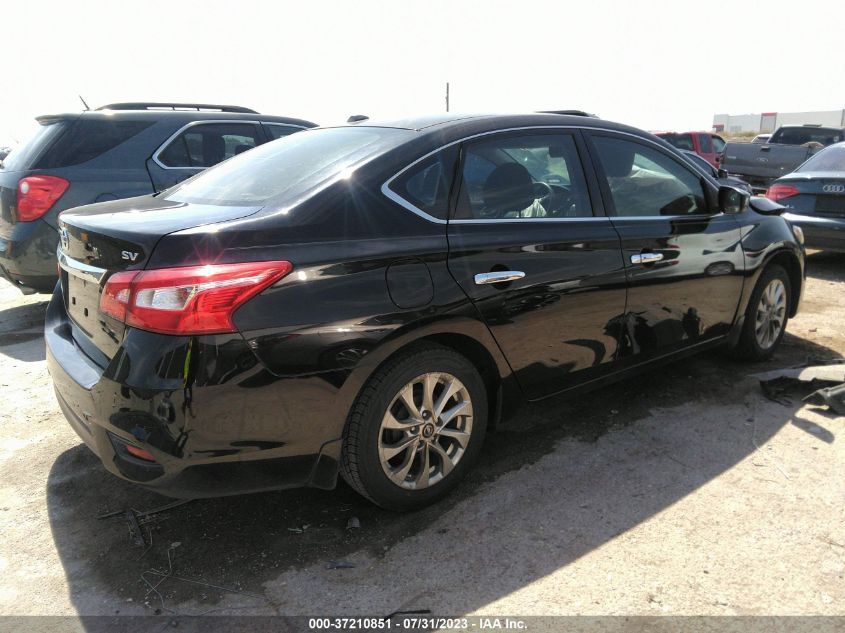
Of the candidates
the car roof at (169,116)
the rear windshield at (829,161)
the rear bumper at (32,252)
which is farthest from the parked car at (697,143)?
the rear bumper at (32,252)

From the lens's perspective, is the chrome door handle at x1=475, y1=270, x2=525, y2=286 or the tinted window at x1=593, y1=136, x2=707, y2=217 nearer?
the chrome door handle at x1=475, y1=270, x2=525, y2=286

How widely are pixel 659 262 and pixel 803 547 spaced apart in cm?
159

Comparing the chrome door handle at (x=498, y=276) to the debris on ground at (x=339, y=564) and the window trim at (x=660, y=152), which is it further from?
the debris on ground at (x=339, y=564)

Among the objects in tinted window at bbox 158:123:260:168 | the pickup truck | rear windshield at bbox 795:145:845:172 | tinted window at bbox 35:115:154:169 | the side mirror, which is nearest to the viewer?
the side mirror

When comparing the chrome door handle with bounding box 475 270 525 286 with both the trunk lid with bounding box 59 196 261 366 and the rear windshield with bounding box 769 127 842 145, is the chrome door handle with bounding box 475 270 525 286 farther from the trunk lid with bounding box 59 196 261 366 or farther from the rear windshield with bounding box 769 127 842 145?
the rear windshield with bounding box 769 127 842 145

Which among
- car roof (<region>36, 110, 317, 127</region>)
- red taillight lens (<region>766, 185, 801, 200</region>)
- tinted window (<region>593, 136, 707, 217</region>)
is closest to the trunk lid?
tinted window (<region>593, 136, 707, 217</region>)

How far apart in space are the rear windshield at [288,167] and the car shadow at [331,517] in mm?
1391

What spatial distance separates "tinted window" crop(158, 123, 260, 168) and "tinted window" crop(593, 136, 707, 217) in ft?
12.4

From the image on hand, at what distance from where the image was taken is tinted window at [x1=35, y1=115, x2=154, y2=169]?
537 cm

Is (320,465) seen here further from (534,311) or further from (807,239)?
(807,239)

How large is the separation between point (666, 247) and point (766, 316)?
1.42 m

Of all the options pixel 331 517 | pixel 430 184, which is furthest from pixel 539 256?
pixel 331 517

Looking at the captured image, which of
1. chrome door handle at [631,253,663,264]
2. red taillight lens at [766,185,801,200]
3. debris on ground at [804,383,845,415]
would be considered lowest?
debris on ground at [804,383,845,415]

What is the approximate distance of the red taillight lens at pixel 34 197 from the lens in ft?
17.2
